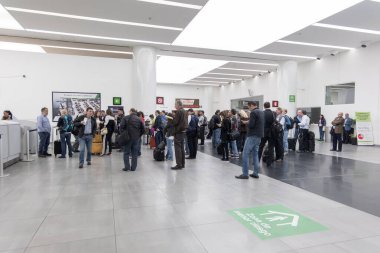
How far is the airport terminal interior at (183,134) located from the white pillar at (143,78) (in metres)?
0.05

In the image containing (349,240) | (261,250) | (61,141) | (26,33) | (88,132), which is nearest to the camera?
(261,250)

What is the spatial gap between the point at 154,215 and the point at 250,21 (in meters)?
8.00

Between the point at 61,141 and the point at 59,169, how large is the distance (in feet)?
7.01

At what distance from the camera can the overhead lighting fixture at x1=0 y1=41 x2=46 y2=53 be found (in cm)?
1044

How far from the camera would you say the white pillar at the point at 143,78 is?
11.4 meters

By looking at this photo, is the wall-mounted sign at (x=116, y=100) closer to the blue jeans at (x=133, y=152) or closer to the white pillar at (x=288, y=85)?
the blue jeans at (x=133, y=152)

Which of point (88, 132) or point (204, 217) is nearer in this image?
point (204, 217)

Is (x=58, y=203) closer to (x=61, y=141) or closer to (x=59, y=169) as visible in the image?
(x=59, y=169)

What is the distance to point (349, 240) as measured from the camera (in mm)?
2625

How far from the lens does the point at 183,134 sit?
6332 mm

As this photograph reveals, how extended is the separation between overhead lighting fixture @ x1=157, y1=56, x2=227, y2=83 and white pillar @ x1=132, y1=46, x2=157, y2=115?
384 cm

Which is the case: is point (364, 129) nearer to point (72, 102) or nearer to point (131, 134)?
point (131, 134)

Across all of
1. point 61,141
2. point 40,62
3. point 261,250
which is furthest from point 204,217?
point 40,62

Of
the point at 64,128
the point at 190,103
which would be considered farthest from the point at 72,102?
the point at 190,103
